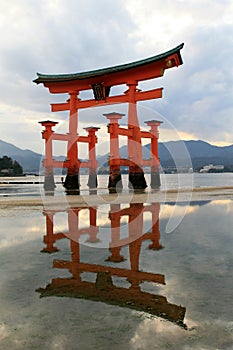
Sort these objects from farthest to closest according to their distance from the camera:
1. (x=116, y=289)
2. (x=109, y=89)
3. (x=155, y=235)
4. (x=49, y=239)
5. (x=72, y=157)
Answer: (x=72, y=157) < (x=109, y=89) < (x=155, y=235) < (x=49, y=239) < (x=116, y=289)

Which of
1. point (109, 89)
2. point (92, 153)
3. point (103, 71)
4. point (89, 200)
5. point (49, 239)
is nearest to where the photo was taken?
point (49, 239)

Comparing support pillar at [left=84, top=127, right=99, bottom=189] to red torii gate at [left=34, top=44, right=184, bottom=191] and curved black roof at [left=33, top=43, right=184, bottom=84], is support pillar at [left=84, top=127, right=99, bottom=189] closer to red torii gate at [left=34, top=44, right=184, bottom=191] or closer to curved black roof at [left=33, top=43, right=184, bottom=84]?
red torii gate at [left=34, top=44, right=184, bottom=191]

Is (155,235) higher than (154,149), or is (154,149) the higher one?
(154,149)

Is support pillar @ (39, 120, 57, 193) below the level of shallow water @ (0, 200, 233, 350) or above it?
above

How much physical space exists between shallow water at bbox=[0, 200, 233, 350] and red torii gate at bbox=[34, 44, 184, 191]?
1518cm

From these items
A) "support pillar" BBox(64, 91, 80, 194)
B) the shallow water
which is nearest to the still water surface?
"support pillar" BBox(64, 91, 80, 194)

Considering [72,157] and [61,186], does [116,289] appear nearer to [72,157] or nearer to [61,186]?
[72,157]

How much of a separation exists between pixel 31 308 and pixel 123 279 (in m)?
1.46

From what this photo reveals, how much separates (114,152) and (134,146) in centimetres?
230

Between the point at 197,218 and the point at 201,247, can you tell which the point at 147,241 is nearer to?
the point at 201,247

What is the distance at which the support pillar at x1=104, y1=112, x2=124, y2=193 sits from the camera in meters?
24.0

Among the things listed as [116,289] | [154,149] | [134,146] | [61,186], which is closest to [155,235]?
[116,289]

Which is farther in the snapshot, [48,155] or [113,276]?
[48,155]

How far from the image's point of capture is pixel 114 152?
995 inches
